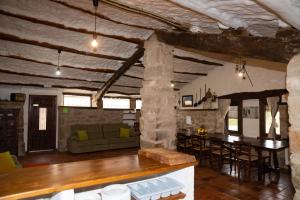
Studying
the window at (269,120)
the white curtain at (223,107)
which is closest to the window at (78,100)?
the white curtain at (223,107)

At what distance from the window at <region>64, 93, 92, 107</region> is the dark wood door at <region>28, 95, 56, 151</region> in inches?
21.1

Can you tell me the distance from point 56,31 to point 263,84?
18.7 feet

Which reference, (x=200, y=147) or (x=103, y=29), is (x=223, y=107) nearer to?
(x=200, y=147)

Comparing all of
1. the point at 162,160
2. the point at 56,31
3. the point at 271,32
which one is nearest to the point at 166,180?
the point at 162,160

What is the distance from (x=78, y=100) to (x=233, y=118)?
601 cm

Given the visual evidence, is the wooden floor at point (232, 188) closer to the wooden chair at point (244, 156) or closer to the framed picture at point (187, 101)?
the wooden chair at point (244, 156)

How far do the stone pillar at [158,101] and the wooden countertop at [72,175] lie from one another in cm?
208

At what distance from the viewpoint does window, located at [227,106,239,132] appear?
7.38 metres

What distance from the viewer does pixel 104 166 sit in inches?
67.4

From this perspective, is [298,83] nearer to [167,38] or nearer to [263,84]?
[167,38]

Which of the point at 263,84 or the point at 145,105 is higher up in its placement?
the point at 263,84

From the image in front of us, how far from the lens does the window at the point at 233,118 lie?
24.2ft

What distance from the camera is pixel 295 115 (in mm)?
2150

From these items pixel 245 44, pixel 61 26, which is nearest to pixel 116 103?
pixel 61 26
